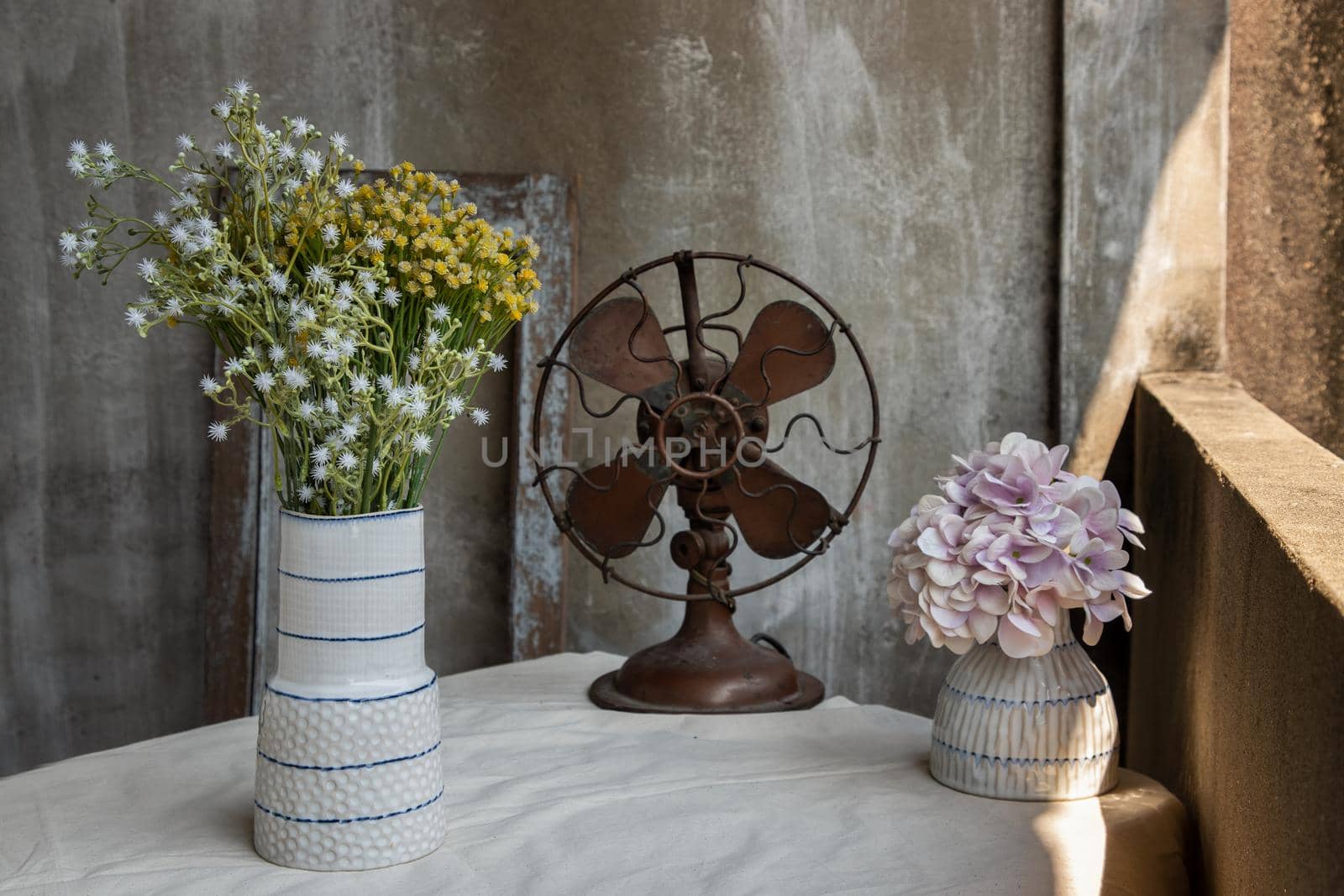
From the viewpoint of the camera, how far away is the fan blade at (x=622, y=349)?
2137 millimetres

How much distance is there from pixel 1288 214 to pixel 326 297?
2.37 metres

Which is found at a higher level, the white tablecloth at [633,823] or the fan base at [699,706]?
the fan base at [699,706]

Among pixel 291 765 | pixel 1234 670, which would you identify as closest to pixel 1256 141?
A: pixel 1234 670

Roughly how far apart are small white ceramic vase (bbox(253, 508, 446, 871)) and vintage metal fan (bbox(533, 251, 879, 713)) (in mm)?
706

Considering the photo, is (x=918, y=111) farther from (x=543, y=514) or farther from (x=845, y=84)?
(x=543, y=514)

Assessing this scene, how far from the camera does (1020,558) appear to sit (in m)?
1.60

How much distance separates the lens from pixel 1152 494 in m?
2.38

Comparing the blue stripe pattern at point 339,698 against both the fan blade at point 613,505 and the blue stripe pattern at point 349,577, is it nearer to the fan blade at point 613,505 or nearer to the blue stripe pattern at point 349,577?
the blue stripe pattern at point 349,577

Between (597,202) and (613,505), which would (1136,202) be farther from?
(613,505)

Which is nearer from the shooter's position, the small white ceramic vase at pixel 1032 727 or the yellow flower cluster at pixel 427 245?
the yellow flower cluster at pixel 427 245

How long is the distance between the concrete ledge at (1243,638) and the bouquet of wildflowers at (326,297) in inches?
34.7

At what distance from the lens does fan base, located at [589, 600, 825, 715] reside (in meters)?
2.08

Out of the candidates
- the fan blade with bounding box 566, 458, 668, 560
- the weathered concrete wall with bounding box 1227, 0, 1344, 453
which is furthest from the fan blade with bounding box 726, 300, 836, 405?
the weathered concrete wall with bounding box 1227, 0, 1344, 453

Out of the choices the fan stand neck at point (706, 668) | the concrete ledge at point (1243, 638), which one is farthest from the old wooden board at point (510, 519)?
the concrete ledge at point (1243, 638)
